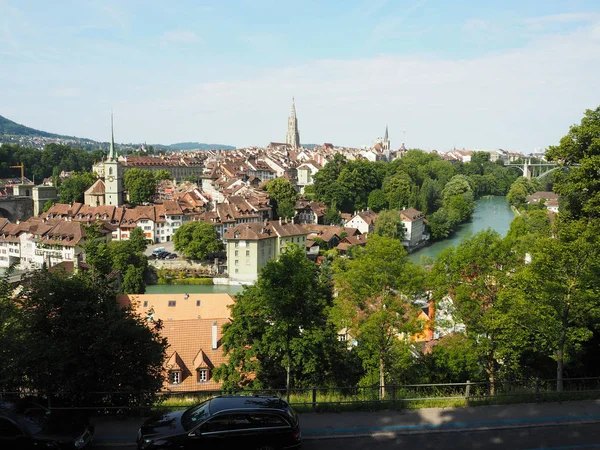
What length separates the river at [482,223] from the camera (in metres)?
46.2

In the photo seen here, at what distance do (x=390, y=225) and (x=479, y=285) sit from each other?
34.1 m

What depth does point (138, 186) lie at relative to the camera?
55469mm

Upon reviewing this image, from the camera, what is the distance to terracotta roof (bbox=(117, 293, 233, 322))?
20.9 meters

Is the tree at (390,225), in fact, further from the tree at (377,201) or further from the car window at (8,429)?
the car window at (8,429)

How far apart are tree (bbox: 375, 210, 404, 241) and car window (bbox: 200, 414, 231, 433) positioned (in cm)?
3911

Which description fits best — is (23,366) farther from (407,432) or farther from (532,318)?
(532,318)

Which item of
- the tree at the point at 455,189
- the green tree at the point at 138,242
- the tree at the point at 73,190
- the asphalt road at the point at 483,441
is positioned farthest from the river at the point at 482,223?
the tree at the point at 73,190


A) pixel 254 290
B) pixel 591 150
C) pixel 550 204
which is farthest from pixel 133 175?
pixel 591 150

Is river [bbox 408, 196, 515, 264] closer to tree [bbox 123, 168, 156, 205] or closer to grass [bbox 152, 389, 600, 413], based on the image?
tree [bbox 123, 168, 156, 205]

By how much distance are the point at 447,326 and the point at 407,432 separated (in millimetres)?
4925

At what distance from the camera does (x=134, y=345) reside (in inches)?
296

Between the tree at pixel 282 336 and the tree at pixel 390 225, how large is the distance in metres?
32.9

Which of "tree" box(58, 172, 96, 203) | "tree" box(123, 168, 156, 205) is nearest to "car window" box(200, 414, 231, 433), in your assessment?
"tree" box(123, 168, 156, 205)

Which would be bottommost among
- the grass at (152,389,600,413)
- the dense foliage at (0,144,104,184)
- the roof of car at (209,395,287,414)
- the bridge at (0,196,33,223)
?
the grass at (152,389,600,413)
